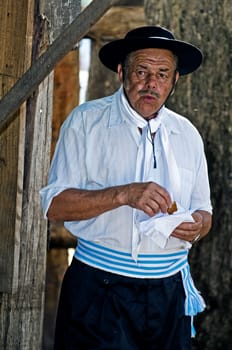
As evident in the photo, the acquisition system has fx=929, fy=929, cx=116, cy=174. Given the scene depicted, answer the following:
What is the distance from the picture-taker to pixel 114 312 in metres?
3.66

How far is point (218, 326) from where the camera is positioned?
5.30 metres

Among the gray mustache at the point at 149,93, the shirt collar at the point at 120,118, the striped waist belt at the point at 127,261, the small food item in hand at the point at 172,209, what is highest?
the gray mustache at the point at 149,93

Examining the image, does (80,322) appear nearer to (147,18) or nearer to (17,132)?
(17,132)

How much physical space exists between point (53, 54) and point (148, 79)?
71 cm

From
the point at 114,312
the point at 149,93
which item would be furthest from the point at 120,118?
the point at 114,312

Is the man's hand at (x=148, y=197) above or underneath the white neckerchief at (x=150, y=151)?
underneath

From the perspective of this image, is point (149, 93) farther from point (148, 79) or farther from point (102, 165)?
point (102, 165)

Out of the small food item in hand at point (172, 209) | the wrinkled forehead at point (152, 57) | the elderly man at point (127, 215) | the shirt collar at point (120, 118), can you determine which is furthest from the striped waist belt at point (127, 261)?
the wrinkled forehead at point (152, 57)

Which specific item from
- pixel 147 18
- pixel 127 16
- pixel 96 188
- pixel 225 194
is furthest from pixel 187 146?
pixel 127 16

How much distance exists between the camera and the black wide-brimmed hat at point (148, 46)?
3738 mm

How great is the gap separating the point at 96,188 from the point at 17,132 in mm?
379

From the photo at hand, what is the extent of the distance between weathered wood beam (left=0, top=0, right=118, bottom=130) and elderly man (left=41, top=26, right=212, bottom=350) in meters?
0.50

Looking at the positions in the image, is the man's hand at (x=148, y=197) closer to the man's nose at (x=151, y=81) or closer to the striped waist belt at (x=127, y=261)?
the striped waist belt at (x=127, y=261)

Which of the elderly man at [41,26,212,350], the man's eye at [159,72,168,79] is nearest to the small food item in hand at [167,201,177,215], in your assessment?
the elderly man at [41,26,212,350]
